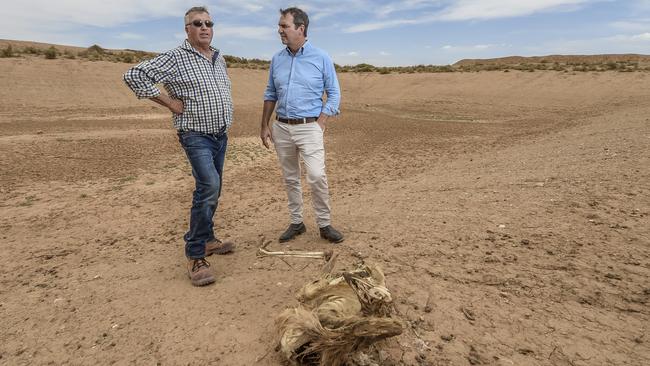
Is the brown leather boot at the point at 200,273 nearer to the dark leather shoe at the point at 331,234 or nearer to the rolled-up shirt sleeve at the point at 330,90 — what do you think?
the dark leather shoe at the point at 331,234

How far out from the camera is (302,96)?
3.85 m

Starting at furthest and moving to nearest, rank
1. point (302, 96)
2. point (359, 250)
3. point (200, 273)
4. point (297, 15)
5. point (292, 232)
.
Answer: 1. point (292, 232)
2. point (359, 250)
3. point (302, 96)
4. point (297, 15)
5. point (200, 273)

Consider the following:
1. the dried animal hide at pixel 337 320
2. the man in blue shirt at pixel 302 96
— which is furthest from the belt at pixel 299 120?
the dried animal hide at pixel 337 320

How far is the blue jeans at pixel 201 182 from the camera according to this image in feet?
11.1

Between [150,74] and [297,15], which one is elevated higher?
[297,15]

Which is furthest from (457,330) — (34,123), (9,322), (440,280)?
(34,123)

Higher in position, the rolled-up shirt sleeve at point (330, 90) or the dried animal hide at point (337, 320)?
the rolled-up shirt sleeve at point (330, 90)

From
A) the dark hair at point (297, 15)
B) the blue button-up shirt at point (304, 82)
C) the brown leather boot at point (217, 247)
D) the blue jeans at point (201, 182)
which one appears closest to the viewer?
the blue jeans at point (201, 182)

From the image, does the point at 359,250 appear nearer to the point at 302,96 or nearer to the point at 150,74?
the point at 302,96

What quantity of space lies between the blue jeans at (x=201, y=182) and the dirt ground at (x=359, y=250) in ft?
1.14

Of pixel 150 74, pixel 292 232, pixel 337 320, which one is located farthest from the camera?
pixel 292 232

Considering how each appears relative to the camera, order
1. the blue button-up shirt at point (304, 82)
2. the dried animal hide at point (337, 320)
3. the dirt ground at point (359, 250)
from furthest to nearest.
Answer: the blue button-up shirt at point (304, 82) < the dirt ground at point (359, 250) < the dried animal hide at point (337, 320)

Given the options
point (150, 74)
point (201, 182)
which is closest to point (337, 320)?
point (201, 182)

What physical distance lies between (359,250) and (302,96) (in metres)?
1.34
